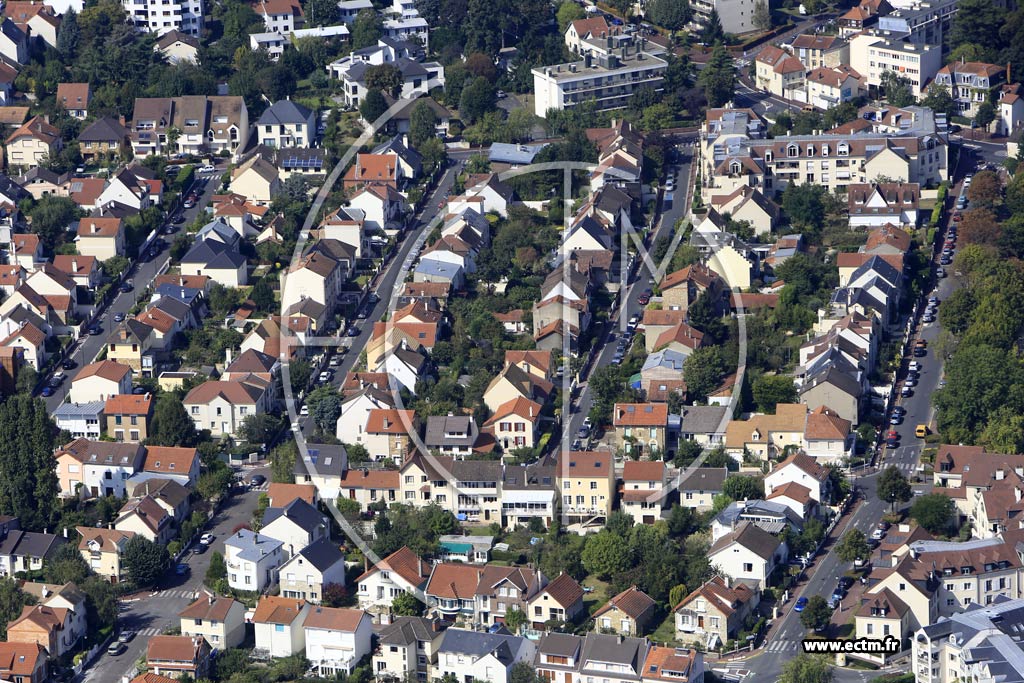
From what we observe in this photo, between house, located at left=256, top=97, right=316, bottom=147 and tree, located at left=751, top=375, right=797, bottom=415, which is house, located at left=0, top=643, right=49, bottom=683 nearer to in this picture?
tree, located at left=751, top=375, right=797, bottom=415

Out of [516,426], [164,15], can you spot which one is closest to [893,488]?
[516,426]

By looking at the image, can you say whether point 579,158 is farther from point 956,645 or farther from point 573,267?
point 956,645

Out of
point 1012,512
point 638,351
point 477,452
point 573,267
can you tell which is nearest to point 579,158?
point 573,267

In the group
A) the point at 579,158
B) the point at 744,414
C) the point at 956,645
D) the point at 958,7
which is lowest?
the point at 956,645

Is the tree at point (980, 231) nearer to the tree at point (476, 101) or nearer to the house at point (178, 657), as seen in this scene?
the tree at point (476, 101)

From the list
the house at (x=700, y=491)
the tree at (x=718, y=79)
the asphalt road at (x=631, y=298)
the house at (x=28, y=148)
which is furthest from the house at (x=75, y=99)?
the house at (x=700, y=491)

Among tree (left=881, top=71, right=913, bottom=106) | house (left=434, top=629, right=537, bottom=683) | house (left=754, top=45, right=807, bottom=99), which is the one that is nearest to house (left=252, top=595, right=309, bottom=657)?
house (left=434, top=629, right=537, bottom=683)
